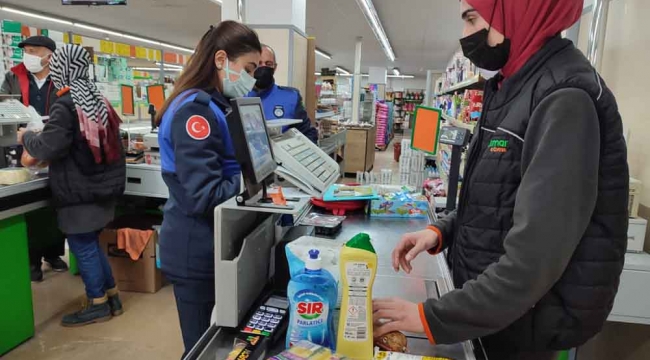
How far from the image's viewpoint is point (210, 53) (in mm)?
1788

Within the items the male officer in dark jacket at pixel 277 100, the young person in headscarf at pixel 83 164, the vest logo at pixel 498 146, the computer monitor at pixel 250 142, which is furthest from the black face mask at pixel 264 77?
the vest logo at pixel 498 146

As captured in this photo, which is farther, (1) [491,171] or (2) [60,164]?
(2) [60,164]

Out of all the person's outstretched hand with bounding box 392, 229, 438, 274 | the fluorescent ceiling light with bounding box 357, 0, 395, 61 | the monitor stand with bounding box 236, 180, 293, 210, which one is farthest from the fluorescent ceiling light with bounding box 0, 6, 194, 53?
the person's outstretched hand with bounding box 392, 229, 438, 274

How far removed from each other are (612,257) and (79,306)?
367 centimetres

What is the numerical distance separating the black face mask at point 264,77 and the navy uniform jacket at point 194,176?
5.31ft

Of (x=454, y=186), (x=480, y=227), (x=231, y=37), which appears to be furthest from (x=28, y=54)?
(x=480, y=227)

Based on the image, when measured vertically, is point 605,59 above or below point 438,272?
above

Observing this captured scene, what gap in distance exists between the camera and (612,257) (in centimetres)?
93

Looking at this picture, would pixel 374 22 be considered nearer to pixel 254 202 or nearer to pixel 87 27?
pixel 87 27

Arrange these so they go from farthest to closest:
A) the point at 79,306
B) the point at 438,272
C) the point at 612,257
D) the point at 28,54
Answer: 1. the point at 28,54
2. the point at 79,306
3. the point at 438,272
4. the point at 612,257

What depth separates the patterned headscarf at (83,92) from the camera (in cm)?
284

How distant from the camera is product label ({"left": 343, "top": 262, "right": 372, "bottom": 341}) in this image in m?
0.96

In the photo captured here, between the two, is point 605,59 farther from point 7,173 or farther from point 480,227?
point 7,173

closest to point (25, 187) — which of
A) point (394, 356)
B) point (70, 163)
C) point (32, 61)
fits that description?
point (70, 163)
